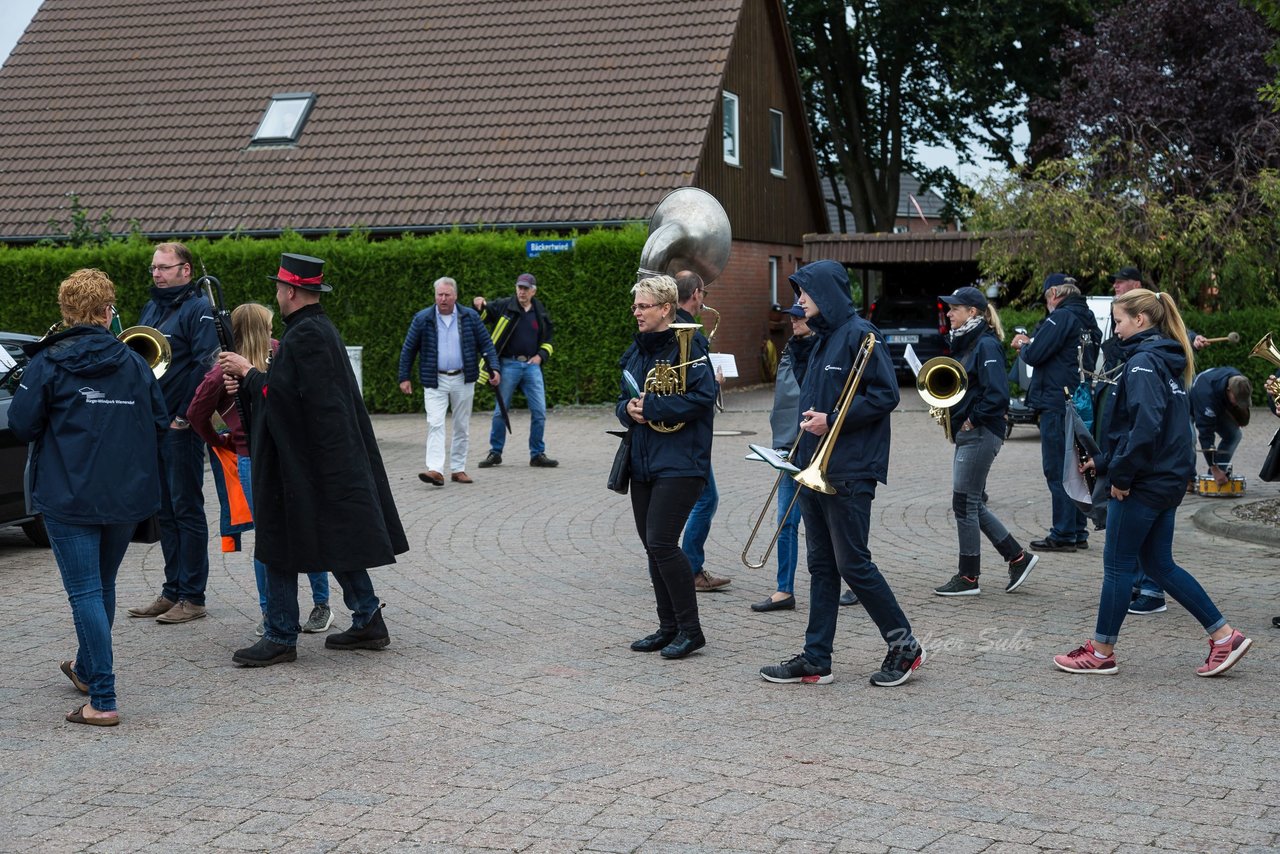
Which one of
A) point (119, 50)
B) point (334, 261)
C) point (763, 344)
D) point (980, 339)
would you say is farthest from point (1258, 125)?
point (119, 50)

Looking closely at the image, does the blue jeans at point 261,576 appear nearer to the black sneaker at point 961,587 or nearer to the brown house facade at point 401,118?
the black sneaker at point 961,587

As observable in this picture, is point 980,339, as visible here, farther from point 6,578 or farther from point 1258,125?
point 1258,125

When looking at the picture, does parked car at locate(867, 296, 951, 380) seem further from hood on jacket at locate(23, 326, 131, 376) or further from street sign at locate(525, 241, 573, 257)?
hood on jacket at locate(23, 326, 131, 376)

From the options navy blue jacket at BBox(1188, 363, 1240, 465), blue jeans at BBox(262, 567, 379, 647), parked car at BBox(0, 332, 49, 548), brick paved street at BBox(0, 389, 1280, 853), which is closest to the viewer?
brick paved street at BBox(0, 389, 1280, 853)

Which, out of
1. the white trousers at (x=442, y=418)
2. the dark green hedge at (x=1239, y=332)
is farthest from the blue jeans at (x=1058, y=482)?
the dark green hedge at (x=1239, y=332)

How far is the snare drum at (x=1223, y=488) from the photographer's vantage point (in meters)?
12.5

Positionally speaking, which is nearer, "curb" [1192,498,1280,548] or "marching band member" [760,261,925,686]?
"marching band member" [760,261,925,686]

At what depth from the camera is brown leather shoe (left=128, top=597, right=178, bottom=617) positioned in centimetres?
806

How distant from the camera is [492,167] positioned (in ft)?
79.3

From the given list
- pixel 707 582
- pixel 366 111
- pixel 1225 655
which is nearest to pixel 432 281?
pixel 366 111

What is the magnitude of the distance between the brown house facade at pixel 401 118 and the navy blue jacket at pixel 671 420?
1450 cm

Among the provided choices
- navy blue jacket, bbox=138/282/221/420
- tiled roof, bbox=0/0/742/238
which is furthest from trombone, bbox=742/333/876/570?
tiled roof, bbox=0/0/742/238

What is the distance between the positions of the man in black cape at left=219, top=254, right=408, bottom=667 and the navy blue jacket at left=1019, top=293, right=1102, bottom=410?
16.5ft

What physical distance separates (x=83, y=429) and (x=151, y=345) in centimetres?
176
